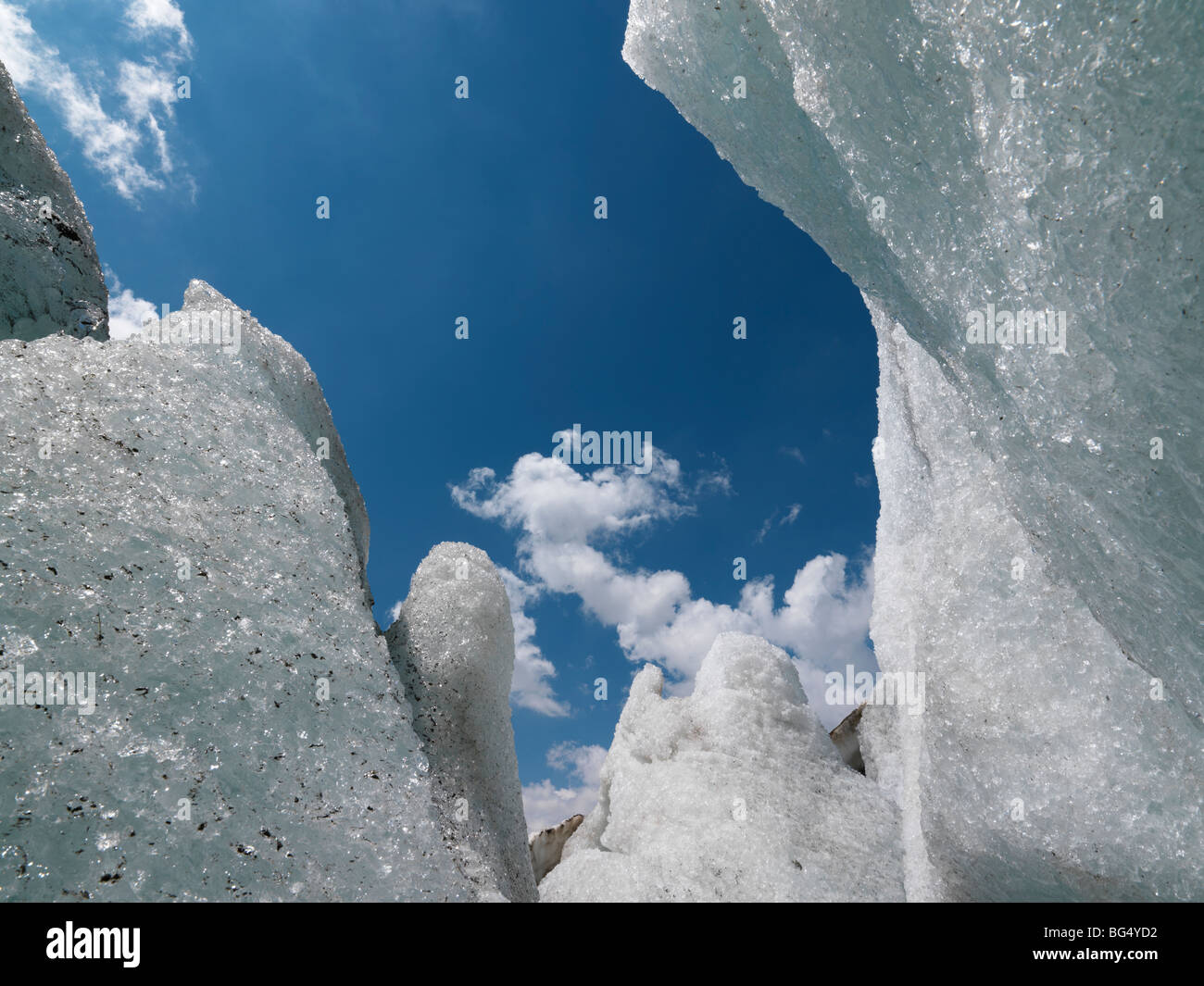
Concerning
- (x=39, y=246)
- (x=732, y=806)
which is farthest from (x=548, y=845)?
(x=39, y=246)

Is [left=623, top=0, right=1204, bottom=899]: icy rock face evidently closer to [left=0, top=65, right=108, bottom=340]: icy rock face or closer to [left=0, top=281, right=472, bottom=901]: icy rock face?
[left=0, top=281, right=472, bottom=901]: icy rock face

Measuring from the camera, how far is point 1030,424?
10.8 feet

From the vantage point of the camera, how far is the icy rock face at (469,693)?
15.7 ft

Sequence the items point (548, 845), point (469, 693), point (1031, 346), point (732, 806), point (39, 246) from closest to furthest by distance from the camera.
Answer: point (1031, 346) → point (39, 246) → point (469, 693) → point (732, 806) → point (548, 845)

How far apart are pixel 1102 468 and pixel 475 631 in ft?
13.3

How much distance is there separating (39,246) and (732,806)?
729 cm

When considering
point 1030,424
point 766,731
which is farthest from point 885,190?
point 766,731

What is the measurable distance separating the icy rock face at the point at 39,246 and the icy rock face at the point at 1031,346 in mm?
4374

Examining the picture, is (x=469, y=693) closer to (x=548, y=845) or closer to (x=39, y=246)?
(x=39, y=246)

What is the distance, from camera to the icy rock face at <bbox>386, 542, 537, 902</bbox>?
4797 mm

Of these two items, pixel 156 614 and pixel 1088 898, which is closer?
pixel 156 614

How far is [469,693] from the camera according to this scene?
5.15m
